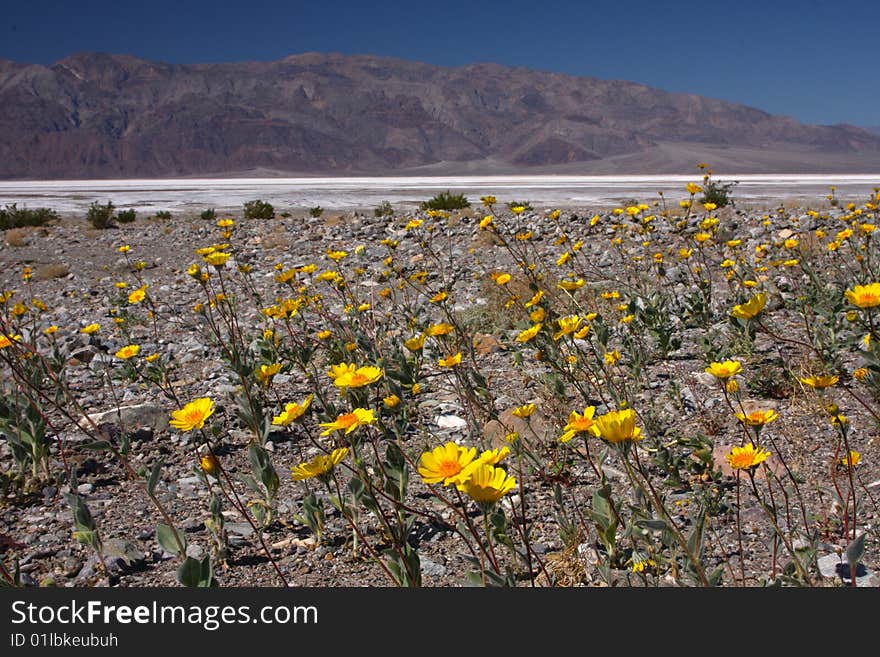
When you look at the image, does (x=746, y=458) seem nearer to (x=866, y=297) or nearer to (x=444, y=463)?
(x=866, y=297)

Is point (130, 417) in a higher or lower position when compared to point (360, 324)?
lower

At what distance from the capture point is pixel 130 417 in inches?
150

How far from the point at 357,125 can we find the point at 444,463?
458ft

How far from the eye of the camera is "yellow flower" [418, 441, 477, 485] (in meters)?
1.63

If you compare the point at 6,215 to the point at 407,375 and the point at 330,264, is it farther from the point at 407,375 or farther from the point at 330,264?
the point at 407,375

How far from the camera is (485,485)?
1.53 m

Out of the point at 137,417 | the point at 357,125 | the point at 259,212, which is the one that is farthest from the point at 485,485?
the point at 357,125

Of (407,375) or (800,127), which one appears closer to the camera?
(407,375)

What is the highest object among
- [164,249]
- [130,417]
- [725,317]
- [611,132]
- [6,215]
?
[611,132]

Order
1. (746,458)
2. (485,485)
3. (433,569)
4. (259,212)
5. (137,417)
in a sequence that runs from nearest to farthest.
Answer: (485,485)
(746,458)
(433,569)
(137,417)
(259,212)

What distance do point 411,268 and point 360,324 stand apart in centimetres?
299

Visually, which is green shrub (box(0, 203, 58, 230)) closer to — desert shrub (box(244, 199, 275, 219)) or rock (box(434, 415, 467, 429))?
desert shrub (box(244, 199, 275, 219))

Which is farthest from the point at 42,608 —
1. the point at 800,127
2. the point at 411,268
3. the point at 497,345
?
the point at 800,127

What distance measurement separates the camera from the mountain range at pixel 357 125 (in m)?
108
